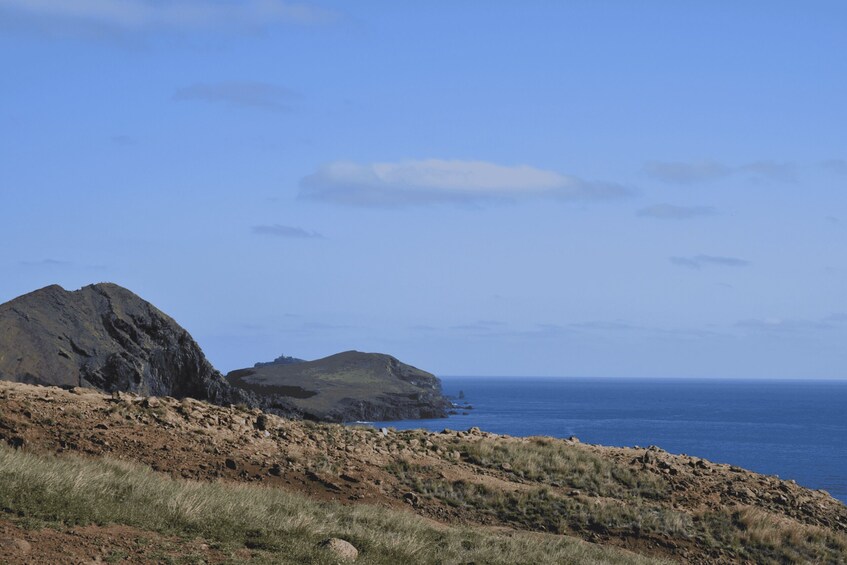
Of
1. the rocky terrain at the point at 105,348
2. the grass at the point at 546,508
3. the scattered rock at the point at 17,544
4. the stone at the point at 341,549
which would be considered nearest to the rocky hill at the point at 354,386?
the rocky terrain at the point at 105,348

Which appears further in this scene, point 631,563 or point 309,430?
point 309,430

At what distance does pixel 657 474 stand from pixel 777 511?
3933mm

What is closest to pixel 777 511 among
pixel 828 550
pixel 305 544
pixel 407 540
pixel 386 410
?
pixel 828 550

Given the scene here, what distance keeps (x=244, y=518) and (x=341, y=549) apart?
2316 mm

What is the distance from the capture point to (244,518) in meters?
17.3

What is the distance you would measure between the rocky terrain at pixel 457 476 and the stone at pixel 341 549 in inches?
248

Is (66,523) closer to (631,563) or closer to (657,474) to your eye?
(631,563)

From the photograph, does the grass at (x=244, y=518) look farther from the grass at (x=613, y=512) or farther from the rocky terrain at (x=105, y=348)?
the rocky terrain at (x=105, y=348)

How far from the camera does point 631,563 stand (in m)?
20.6

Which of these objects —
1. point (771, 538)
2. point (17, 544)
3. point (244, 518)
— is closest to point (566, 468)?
point (771, 538)

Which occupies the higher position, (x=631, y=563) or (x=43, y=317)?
(x=43, y=317)

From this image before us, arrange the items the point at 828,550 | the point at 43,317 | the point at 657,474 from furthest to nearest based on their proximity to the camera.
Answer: the point at 43,317
the point at 657,474
the point at 828,550

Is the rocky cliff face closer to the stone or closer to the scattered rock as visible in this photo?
the stone

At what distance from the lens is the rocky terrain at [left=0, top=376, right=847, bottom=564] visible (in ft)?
76.2
